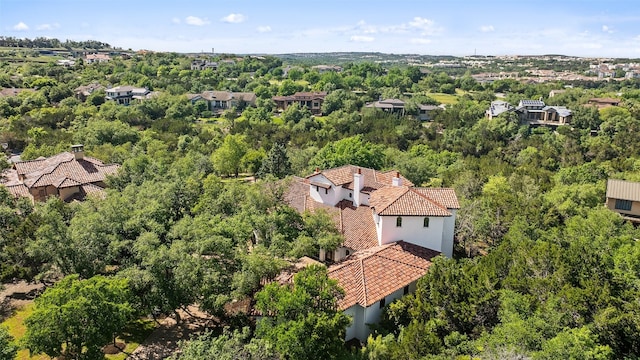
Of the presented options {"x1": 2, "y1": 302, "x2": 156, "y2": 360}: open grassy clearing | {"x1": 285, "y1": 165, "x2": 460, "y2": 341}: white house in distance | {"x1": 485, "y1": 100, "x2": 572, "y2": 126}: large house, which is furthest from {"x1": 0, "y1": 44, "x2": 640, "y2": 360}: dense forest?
{"x1": 485, "y1": 100, "x2": 572, "y2": 126}: large house

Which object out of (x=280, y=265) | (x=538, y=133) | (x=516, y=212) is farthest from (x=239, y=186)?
(x=538, y=133)

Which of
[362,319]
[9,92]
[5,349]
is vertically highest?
[9,92]

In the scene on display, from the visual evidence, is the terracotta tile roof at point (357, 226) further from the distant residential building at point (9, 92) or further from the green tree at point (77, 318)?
the distant residential building at point (9, 92)

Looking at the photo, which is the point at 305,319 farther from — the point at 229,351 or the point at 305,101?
the point at 305,101

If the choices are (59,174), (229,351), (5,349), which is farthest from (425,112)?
(5,349)

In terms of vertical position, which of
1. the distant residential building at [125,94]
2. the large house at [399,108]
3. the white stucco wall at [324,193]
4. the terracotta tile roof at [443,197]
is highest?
the distant residential building at [125,94]

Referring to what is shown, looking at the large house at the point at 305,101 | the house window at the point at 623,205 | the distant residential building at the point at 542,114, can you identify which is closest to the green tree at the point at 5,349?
the house window at the point at 623,205
